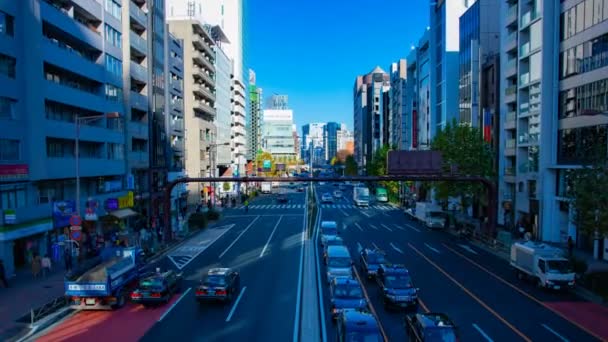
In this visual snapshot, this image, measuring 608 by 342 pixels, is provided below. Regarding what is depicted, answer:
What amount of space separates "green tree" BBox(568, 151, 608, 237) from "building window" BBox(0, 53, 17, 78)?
118 feet

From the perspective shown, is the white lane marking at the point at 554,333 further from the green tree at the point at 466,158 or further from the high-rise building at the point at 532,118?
the green tree at the point at 466,158

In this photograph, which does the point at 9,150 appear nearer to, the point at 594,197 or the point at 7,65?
the point at 7,65

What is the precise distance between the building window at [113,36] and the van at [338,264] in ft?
105

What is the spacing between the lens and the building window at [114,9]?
47.5m

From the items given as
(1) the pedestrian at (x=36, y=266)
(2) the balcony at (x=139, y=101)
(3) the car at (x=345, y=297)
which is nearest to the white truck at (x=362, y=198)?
(2) the balcony at (x=139, y=101)

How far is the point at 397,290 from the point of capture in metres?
22.4

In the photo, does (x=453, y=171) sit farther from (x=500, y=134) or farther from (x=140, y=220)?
(x=140, y=220)

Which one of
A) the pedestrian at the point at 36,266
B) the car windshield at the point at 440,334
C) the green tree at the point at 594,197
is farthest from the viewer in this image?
the pedestrian at the point at 36,266

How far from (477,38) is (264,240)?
40.8 metres

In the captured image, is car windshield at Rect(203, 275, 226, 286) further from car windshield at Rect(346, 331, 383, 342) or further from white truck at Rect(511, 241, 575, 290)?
white truck at Rect(511, 241, 575, 290)

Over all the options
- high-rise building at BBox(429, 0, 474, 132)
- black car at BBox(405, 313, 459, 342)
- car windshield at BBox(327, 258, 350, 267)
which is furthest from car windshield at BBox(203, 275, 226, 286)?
high-rise building at BBox(429, 0, 474, 132)

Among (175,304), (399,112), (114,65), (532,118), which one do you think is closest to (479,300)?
(175,304)

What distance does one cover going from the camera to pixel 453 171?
42.2 meters

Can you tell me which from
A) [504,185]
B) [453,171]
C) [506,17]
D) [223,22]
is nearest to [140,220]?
[453,171]
